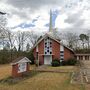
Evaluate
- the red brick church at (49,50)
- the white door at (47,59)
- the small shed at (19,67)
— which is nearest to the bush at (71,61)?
the red brick church at (49,50)

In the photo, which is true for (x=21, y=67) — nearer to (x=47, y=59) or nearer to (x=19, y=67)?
(x=19, y=67)

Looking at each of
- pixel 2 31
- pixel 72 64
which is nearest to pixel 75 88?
pixel 72 64

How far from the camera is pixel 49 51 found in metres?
37.8

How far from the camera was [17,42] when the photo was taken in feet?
228

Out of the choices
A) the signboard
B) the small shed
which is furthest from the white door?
the signboard

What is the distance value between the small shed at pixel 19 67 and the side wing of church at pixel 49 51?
42.2ft

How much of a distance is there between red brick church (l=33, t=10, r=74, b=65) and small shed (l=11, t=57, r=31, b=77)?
1247cm

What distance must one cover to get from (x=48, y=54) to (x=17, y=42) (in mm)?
33657

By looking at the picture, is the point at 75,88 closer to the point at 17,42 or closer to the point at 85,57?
the point at 85,57

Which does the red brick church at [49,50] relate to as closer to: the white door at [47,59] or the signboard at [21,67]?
the white door at [47,59]

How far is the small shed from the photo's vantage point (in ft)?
72.4

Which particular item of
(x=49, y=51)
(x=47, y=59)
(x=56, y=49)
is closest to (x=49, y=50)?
(x=49, y=51)

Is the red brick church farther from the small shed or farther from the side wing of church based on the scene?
the small shed

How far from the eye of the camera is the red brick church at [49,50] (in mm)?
37031
